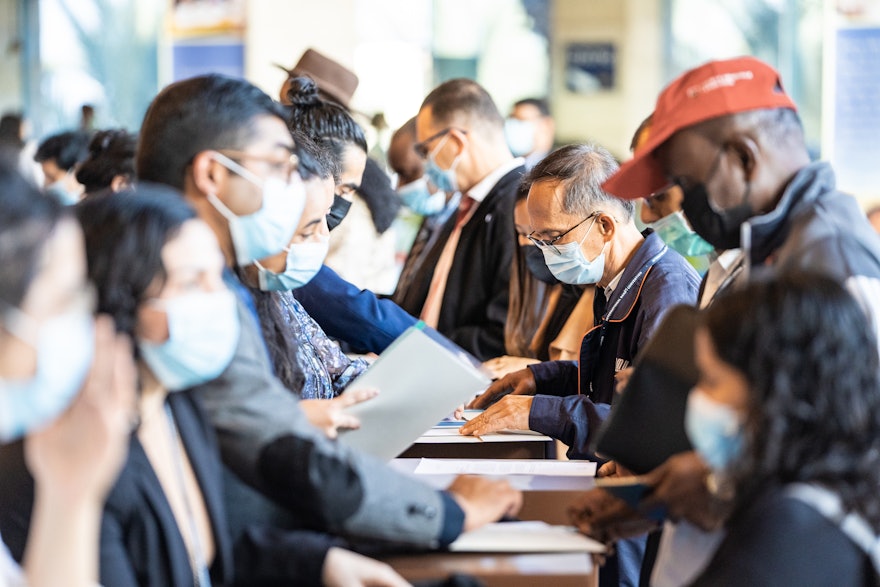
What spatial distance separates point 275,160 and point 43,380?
79 centimetres

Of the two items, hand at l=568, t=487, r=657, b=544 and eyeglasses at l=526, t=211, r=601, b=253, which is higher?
eyeglasses at l=526, t=211, r=601, b=253

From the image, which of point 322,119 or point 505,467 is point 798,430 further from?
point 322,119

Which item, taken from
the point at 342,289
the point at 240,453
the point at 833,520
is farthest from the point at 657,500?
the point at 342,289

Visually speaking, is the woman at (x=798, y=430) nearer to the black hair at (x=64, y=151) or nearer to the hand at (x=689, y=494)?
the hand at (x=689, y=494)

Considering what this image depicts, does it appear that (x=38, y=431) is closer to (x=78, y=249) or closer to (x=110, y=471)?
(x=110, y=471)

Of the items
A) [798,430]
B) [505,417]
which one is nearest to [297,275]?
[505,417]

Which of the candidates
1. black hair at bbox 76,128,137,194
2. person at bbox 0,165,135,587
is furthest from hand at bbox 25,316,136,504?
black hair at bbox 76,128,137,194

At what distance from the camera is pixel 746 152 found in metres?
2.00

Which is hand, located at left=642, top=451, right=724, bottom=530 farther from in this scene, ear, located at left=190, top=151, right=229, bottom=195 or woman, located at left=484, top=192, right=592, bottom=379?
woman, located at left=484, top=192, right=592, bottom=379

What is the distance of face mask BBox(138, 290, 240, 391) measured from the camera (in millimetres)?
1659

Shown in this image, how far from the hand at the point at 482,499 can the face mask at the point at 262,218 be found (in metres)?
0.55

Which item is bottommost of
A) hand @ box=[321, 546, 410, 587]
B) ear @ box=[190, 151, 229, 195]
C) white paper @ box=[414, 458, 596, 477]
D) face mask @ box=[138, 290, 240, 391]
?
white paper @ box=[414, 458, 596, 477]

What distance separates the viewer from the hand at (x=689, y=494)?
1793 mm

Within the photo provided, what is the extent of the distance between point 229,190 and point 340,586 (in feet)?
2.37
